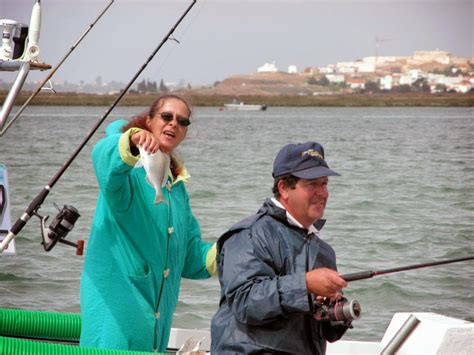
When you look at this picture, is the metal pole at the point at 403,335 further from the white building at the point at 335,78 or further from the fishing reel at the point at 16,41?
the white building at the point at 335,78

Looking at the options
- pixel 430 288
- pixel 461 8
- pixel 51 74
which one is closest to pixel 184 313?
pixel 430 288

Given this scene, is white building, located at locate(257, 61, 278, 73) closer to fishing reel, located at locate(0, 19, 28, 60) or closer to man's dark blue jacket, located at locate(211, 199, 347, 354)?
fishing reel, located at locate(0, 19, 28, 60)

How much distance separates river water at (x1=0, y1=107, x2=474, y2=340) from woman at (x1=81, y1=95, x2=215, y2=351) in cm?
31

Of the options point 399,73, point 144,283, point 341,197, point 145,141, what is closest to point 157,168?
point 145,141

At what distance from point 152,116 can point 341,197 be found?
15296 mm

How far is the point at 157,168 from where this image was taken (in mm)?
3188

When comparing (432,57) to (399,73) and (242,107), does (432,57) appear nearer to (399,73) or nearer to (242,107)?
(399,73)

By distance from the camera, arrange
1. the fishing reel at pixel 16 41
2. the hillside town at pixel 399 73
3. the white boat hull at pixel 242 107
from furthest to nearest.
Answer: the white boat hull at pixel 242 107 → the hillside town at pixel 399 73 → the fishing reel at pixel 16 41

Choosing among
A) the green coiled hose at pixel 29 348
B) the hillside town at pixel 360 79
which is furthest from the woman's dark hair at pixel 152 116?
the hillside town at pixel 360 79

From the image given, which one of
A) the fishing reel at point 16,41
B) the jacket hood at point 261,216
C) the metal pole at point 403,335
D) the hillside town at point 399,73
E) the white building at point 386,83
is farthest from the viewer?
the white building at point 386,83

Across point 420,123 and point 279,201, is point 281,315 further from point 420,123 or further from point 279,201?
point 420,123

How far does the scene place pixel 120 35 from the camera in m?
43.5

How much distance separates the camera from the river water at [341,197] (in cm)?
988

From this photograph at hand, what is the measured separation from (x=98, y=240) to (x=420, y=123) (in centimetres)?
3411
